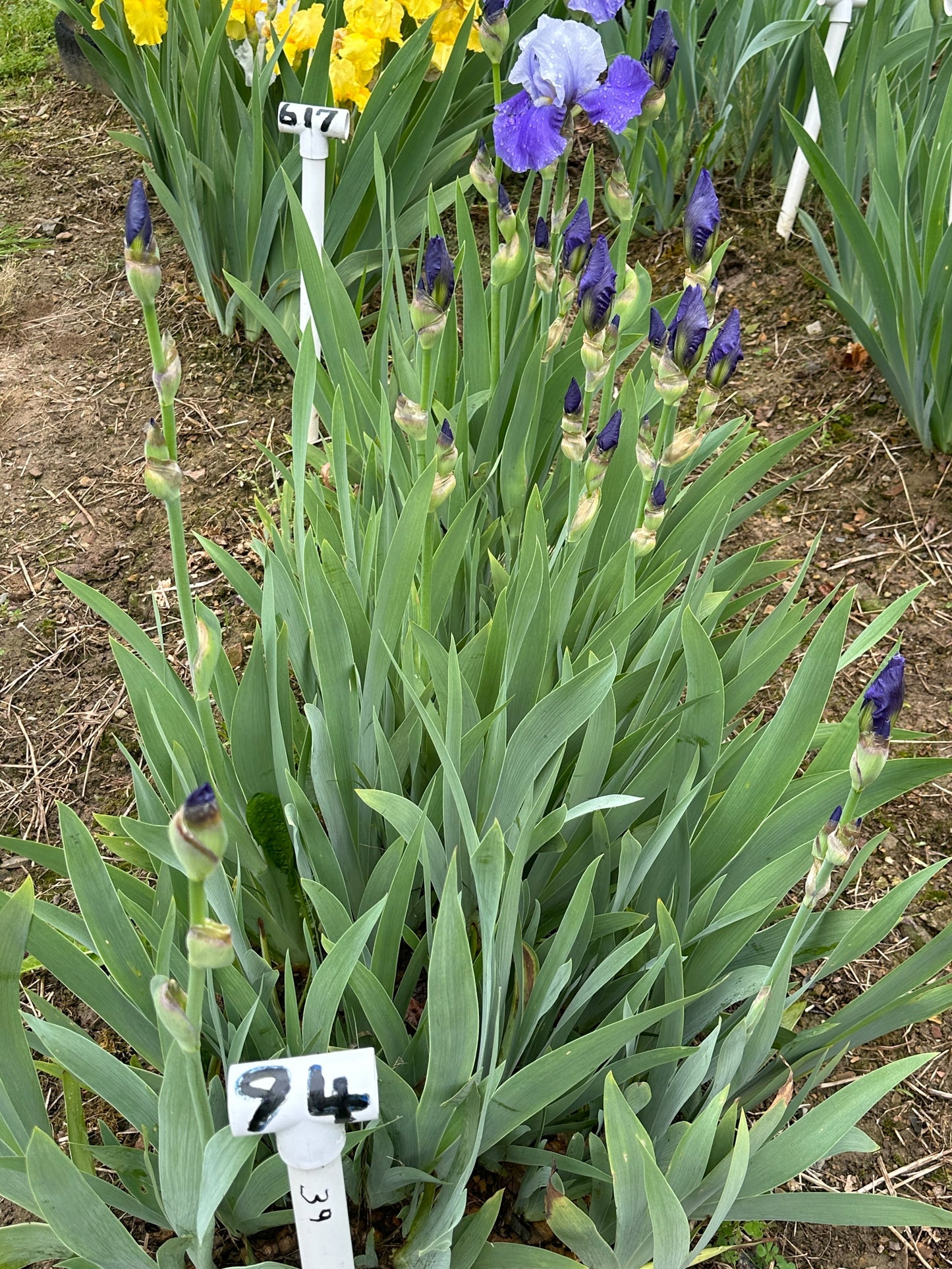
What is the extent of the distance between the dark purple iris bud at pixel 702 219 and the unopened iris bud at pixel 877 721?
0.54 m

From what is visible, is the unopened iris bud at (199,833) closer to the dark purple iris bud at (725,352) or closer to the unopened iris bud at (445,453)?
the unopened iris bud at (445,453)

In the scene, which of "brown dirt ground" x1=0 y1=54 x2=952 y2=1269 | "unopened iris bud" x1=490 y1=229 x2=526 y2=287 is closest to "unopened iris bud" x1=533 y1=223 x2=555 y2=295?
"unopened iris bud" x1=490 y1=229 x2=526 y2=287

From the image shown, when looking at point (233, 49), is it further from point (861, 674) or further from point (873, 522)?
point (861, 674)

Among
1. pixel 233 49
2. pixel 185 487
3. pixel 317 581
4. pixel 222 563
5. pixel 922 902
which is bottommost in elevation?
pixel 922 902

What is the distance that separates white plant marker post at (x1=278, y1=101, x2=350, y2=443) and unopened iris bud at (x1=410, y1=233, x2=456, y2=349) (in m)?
0.66

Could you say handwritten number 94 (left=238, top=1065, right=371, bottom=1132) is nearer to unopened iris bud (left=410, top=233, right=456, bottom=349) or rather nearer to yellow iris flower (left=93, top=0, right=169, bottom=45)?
unopened iris bud (left=410, top=233, right=456, bottom=349)

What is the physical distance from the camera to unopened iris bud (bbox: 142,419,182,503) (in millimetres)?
670

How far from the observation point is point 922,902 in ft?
4.90

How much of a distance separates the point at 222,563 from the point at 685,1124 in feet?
2.85

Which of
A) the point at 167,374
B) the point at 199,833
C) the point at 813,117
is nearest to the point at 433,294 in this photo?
the point at 167,374

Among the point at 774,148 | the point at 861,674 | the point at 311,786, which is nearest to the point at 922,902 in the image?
the point at 861,674

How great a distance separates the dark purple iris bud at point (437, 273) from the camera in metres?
0.94

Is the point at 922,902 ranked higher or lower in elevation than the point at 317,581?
lower

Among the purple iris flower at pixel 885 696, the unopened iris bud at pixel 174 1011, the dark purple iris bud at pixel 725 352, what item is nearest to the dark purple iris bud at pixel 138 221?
the unopened iris bud at pixel 174 1011
